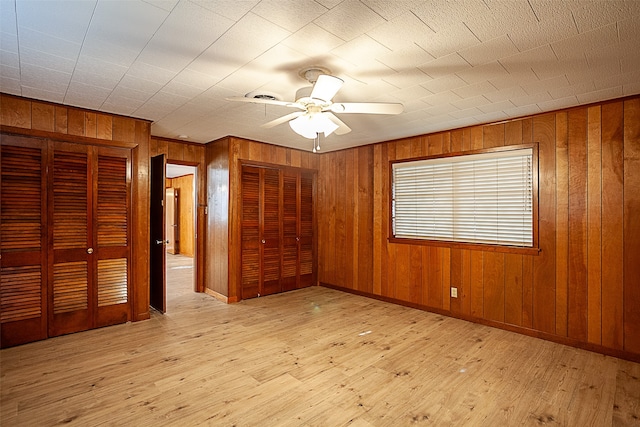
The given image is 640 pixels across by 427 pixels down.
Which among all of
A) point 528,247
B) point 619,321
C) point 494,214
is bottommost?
point 619,321

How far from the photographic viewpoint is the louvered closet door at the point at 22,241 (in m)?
3.11

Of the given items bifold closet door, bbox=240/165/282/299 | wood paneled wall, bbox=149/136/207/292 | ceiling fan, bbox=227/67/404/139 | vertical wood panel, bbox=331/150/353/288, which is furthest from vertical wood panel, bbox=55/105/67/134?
vertical wood panel, bbox=331/150/353/288

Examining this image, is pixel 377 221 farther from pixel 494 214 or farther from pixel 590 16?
pixel 590 16

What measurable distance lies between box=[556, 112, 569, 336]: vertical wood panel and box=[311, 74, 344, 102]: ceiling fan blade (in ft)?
8.73

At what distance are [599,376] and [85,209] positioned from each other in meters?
5.17

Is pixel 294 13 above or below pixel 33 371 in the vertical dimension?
above

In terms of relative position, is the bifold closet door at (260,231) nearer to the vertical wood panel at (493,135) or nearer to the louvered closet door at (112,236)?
the louvered closet door at (112,236)

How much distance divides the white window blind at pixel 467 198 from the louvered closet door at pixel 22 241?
14.0ft

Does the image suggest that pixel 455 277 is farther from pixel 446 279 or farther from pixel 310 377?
pixel 310 377

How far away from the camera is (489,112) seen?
3471 mm

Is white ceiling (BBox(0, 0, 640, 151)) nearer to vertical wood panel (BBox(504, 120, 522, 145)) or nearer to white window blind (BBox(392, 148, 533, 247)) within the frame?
vertical wood panel (BBox(504, 120, 522, 145))

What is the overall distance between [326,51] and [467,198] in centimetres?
278

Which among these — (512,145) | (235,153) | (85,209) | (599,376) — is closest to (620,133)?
(512,145)

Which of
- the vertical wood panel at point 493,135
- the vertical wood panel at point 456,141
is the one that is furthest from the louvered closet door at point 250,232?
the vertical wood panel at point 493,135
